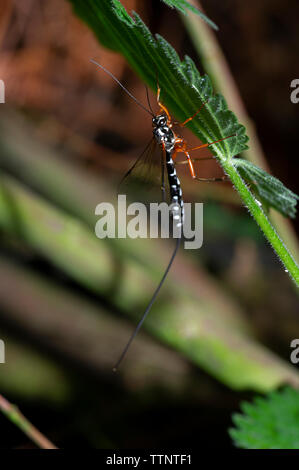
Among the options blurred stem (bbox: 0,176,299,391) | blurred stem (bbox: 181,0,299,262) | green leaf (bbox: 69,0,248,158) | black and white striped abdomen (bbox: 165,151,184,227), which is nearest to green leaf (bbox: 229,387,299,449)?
blurred stem (bbox: 0,176,299,391)

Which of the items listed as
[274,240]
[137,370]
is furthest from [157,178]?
[137,370]

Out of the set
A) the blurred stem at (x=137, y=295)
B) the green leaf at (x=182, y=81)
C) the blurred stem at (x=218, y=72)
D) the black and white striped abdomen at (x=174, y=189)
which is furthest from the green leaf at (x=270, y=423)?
the green leaf at (x=182, y=81)

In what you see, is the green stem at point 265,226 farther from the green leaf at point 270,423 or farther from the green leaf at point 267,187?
the green leaf at point 270,423

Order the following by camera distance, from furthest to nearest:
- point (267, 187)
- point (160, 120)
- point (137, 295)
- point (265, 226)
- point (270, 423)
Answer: point (137, 295) → point (270, 423) → point (160, 120) → point (267, 187) → point (265, 226)

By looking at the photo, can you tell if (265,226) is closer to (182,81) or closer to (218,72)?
(182,81)

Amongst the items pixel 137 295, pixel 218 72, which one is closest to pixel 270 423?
pixel 137 295

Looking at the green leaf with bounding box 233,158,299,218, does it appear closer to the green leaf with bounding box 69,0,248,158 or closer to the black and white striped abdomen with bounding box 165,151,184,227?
the green leaf with bounding box 69,0,248,158
